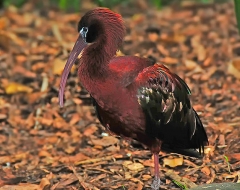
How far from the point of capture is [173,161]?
481 cm

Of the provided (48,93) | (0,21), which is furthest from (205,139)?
(0,21)

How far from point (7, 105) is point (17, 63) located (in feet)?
2.49

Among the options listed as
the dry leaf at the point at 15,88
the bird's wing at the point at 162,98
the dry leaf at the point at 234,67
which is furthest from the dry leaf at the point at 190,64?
the bird's wing at the point at 162,98

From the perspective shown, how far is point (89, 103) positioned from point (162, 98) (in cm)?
185

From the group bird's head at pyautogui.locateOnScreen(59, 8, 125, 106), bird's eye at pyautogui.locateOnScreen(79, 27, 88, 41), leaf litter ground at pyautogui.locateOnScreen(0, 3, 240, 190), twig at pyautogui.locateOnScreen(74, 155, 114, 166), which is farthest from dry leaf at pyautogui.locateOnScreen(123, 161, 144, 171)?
bird's eye at pyautogui.locateOnScreen(79, 27, 88, 41)

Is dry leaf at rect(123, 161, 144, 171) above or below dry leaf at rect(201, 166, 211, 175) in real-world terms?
above

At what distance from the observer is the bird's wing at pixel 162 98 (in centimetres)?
398

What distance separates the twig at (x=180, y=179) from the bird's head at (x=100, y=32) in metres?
1.17

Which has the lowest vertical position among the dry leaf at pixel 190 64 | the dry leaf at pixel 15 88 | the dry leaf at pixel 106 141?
the dry leaf at pixel 106 141

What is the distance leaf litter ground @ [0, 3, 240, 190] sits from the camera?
470 cm

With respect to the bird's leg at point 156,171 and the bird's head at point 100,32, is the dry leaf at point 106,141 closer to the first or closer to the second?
the bird's leg at point 156,171

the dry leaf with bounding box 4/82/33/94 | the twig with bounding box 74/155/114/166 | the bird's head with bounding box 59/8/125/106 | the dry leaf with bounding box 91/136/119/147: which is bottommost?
the twig with bounding box 74/155/114/166

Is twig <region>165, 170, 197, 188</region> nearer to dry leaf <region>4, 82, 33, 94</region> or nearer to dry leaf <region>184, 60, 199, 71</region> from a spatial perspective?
dry leaf <region>184, 60, 199, 71</region>

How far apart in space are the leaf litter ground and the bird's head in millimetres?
1158
